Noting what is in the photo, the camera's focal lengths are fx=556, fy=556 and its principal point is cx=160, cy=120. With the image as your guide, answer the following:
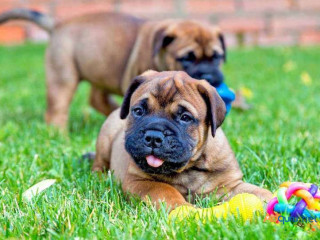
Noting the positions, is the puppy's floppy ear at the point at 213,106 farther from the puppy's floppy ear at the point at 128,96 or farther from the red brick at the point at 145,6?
the red brick at the point at 145,6

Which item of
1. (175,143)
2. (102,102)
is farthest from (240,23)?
(175,143)

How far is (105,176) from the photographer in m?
3.66

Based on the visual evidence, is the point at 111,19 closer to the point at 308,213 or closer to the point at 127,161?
the point at 127,161

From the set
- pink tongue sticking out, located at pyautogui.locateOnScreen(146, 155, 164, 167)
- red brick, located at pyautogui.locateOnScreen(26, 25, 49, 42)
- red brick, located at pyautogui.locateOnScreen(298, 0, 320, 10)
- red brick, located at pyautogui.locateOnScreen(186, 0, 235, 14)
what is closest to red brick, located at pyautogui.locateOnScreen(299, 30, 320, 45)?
red brick, located at pyautogui.locateOnScreen(298, 0, 320, 10)

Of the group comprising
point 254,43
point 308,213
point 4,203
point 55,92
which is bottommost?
point 254,43

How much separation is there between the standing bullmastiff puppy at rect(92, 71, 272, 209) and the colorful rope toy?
1.26 feet

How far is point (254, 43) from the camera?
12617 millimetres

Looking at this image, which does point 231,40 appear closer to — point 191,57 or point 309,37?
point 309,37

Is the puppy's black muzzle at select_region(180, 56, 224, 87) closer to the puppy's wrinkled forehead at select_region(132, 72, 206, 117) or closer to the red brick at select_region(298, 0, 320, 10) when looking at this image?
the puppy's wrinkled forehead at select_region(132, 72, 206, 117)

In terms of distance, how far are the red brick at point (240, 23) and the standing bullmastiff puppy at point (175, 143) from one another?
900 cm

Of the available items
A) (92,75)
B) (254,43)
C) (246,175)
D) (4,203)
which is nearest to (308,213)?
(246,175)

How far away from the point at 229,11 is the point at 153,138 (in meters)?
9.67

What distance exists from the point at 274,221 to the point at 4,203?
143 centimetres

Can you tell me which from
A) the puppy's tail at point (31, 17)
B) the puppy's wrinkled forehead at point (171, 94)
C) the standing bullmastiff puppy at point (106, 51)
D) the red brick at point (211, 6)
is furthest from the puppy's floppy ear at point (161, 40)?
the red brick at point (211, 6)
